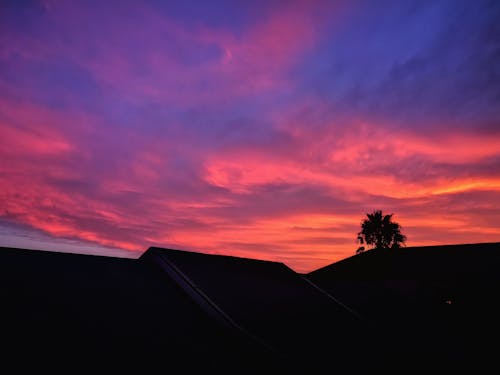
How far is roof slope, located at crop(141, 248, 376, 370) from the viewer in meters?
9.95

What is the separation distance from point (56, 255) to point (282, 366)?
874cm

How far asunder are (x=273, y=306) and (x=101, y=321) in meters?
6.23

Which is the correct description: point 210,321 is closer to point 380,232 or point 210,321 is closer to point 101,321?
point 101,321

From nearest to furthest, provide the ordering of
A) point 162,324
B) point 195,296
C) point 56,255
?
point 162,324
point 195,296
point 56,255

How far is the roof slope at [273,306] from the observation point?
995 centimetres

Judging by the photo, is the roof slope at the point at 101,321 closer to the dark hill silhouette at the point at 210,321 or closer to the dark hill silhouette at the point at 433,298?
the dark hill silhouette at the point at 210,321

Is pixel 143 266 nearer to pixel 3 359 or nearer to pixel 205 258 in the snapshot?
pixel 205 258

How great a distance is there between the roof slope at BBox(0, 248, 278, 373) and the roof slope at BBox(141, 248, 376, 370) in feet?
2.58

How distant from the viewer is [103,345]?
299 inches

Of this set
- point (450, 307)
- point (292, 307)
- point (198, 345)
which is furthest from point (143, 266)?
point (450, 307)

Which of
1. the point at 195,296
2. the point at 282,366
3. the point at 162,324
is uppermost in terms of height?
the point at 195,296

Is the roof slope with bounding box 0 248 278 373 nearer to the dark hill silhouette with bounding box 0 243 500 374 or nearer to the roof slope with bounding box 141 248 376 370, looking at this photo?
the dark hill silhouette with bounding box 0 243 500 374

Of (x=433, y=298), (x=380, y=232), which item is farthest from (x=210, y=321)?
(x=380, y=232)

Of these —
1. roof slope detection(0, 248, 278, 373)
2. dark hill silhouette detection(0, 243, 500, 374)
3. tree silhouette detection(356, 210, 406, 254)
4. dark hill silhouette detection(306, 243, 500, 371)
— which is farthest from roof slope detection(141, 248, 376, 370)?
tree silhouette detection(356, 210, 406, 254)
